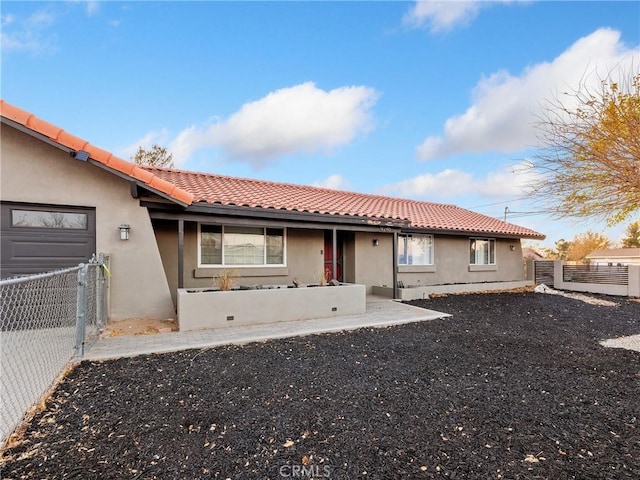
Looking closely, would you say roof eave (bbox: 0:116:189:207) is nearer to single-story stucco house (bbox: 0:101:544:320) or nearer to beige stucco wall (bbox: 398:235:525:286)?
single-story stucco house (bbox: 0:101:544:320)

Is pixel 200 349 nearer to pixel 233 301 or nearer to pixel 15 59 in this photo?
pixel 233 301

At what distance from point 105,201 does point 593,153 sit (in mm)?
11715

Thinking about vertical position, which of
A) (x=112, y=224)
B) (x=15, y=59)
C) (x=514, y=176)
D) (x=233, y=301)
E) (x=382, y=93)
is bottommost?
(x=233, y=301)

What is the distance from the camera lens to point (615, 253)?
3922 centimetres

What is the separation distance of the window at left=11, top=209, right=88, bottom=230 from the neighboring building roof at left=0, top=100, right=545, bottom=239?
1382 millimetres

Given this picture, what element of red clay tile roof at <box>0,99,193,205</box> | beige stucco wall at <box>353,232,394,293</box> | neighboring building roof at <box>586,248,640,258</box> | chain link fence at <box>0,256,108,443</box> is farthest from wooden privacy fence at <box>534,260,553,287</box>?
neighboring building roof at <box>586,248,640,258</box>

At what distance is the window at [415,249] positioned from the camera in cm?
1365

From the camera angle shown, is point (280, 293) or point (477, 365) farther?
point (280, 293)

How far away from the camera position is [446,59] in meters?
13.1

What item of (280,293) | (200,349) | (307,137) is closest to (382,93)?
(307,137)

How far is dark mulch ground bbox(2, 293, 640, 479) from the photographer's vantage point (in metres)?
2.67

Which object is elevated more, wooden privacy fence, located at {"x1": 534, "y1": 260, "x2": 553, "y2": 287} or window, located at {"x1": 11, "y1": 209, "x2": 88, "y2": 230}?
window, located at {"x1": 11, "y1": 209, "x2": 88, "y2": 230}

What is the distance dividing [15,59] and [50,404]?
11.0m

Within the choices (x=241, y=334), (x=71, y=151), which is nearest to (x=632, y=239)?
(x=241, y=334)
